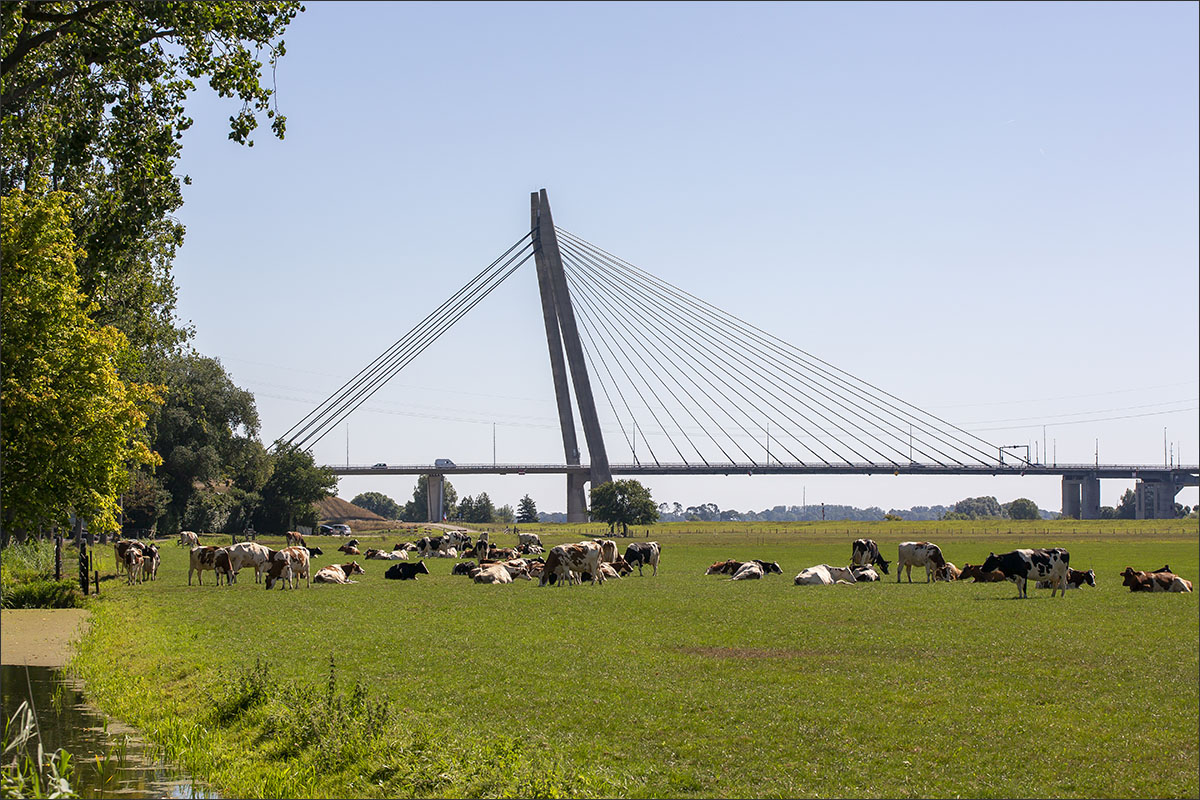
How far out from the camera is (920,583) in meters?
33.8

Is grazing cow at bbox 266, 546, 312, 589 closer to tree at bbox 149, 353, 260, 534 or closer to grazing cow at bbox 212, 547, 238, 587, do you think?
grazing cow at bbox 212, 547, 238, 587

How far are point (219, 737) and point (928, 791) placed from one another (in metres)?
7.56

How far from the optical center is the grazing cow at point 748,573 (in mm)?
35806

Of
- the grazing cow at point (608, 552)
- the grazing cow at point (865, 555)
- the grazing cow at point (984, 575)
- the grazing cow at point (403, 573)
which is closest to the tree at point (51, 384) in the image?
the grazing cow at point (403, 573)

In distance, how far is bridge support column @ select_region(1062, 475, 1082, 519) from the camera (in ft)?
474

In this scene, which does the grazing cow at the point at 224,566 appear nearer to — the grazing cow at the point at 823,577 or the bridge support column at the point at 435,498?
the grazing cow at the point at 823,577

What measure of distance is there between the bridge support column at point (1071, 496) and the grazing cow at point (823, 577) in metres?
119

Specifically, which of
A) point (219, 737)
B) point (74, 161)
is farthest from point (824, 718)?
point (74, 161)

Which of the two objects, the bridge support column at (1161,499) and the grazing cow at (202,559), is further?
the bridge support column at (1161,499)

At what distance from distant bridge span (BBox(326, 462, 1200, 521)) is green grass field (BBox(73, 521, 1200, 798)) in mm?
70259

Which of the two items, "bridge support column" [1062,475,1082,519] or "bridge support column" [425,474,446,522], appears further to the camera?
"bridge support column" [425,474,446,522]

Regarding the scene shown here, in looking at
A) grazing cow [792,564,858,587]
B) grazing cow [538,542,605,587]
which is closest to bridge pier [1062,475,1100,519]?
grazing cow [792,564,858,587]

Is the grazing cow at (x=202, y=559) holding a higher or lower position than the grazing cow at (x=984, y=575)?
higher

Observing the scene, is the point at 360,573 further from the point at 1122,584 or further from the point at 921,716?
the point at 921,716
